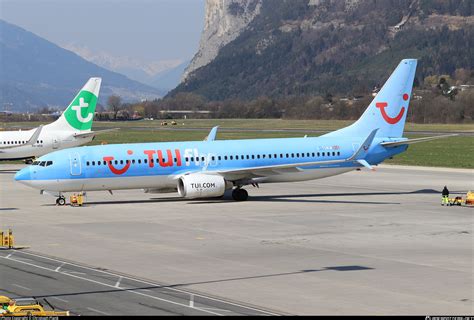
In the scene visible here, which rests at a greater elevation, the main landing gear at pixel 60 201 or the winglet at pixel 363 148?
the winglet at pixel 363 148

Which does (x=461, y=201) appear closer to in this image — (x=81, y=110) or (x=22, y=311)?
(x=22, y=311)

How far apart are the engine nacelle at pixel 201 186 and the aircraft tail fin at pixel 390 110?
10.2 meters

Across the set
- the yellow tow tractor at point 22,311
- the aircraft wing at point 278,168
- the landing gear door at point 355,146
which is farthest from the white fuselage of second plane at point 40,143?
the yellow tow tractor at point 22,311

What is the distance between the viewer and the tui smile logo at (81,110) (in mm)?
85625

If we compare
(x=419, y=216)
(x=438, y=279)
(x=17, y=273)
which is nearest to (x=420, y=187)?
(x=419, y=216)

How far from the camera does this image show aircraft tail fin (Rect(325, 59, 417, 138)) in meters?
63.8

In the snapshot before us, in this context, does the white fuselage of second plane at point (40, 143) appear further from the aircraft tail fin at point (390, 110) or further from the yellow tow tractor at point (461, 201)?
the yellow tow tractor at point (461, 201)

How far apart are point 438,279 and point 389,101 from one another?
32268 mm

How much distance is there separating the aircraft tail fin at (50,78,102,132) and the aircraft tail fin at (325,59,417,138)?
2957cm

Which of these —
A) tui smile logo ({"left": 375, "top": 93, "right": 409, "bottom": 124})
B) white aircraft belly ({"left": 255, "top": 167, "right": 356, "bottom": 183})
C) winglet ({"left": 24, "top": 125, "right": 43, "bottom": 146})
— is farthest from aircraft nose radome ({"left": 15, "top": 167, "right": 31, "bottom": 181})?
winglet ({"left": 24, "top": 125, "right": 43, "bottom": 146})

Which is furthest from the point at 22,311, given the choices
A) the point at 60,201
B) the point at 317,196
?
the point at 317,196

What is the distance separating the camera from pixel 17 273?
114 ft

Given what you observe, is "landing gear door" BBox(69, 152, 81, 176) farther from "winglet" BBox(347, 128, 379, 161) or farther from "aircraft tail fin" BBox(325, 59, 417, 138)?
"aircraft tail fin" BBox(325, 59, 417, 138)

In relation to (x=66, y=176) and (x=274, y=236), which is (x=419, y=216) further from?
(x=66, y=176)
